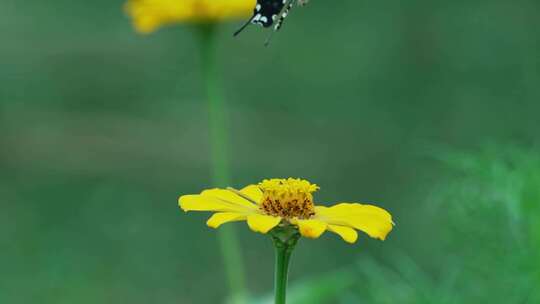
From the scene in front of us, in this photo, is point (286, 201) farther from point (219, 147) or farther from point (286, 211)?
point (219, 147)

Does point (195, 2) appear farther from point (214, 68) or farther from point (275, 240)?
point (275, 240)

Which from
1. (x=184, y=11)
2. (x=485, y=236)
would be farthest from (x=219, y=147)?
(x=485, y=236)

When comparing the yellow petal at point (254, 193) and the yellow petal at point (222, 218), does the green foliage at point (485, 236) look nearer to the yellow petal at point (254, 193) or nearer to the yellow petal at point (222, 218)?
the yellow petal at point (254, 193)

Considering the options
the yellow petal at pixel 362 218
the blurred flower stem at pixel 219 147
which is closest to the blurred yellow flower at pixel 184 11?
the blurred flower stem at pixel 219 147

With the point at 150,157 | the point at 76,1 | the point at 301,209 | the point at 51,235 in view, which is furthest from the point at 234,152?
the point at 301,209

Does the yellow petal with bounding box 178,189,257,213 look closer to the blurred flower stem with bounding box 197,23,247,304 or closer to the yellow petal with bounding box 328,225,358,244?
the yellow petal with bounding box 328,225,358,244
